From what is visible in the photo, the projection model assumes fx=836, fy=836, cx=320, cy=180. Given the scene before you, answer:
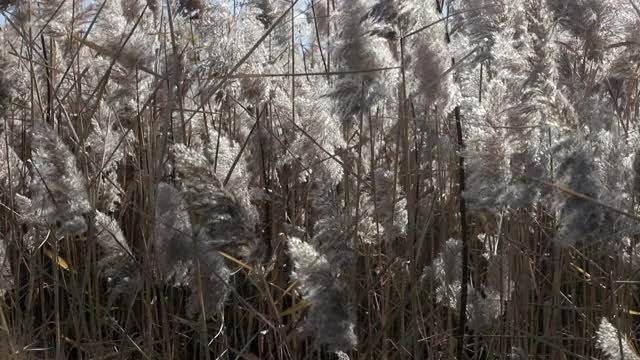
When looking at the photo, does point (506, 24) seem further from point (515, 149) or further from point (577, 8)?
point (515, 149)

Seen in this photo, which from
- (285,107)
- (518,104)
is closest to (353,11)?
(518,104)

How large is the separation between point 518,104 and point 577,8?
1.37 ft

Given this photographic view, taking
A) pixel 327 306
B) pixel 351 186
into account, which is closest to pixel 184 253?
pixel 327 306

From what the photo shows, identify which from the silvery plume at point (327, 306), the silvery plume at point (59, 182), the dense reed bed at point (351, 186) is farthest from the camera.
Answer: the silvery plume at point (59, 182)

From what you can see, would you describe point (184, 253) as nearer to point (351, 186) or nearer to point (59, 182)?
point (59, 182)

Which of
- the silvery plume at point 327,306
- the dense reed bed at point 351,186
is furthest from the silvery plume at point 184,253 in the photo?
the silvery plume at point 327,306

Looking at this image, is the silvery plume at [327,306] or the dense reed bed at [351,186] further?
the dense reed bed at [351,186]

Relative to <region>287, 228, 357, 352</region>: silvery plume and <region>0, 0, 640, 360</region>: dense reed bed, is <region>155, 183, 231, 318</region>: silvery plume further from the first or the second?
<region>287, 228, 357, 352</region>: silvery plume

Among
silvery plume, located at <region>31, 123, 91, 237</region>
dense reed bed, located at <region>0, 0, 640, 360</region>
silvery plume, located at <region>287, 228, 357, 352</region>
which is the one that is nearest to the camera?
silvery plume, located at <region>287, 228, 357, 352</region>

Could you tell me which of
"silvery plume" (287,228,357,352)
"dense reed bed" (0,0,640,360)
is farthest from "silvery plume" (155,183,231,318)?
"silvery plume" (287,228,357,352)

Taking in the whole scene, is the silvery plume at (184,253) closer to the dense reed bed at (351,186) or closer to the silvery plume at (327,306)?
the dense reed bed at (351,186)

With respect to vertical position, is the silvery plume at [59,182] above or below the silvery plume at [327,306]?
above

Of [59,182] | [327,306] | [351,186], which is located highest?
[351,186]

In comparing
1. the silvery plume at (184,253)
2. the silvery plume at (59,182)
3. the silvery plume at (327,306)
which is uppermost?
the silvery plume at (59,182)
